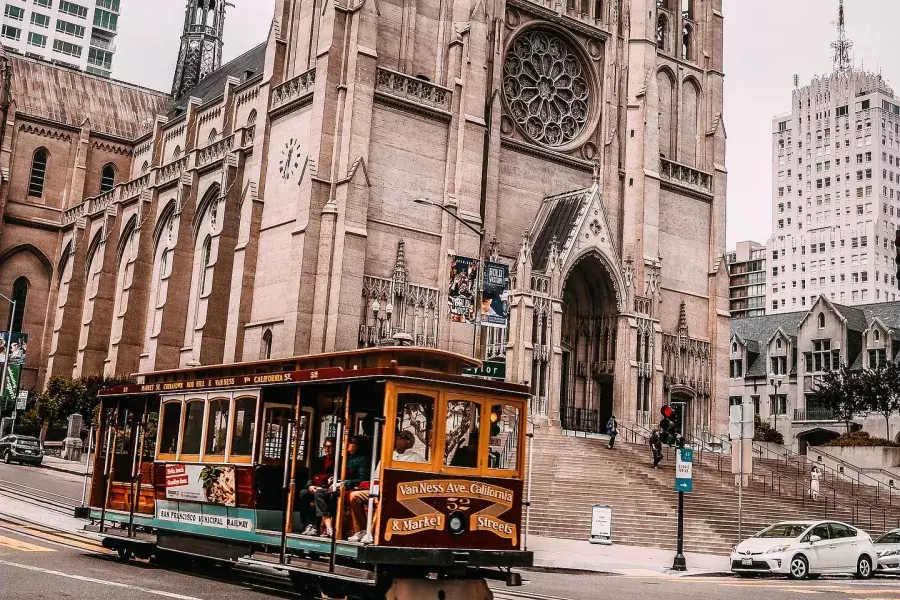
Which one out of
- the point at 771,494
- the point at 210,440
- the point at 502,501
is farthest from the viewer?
the point at 771,494

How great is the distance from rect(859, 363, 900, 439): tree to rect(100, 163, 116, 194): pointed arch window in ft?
161

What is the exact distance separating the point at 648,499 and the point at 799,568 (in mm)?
9268

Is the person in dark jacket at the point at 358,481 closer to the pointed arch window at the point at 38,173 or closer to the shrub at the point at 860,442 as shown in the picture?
the shrub at the point at 860,442

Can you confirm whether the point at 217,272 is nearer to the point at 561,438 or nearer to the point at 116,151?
the point at 561,438

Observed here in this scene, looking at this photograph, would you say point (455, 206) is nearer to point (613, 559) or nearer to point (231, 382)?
point (613, 559)

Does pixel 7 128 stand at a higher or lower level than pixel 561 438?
higher

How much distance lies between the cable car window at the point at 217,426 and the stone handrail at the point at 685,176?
117ft

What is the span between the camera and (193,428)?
16625mm

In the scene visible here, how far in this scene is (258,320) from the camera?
40.8 meters

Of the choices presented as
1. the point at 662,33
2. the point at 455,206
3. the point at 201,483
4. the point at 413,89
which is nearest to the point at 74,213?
the point at 413,89

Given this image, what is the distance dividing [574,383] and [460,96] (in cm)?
1385

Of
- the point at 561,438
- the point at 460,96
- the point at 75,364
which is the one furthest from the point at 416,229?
the point at 75,364


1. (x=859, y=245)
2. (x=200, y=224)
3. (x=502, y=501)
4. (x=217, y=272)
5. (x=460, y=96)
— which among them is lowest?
(x=502, y=501)

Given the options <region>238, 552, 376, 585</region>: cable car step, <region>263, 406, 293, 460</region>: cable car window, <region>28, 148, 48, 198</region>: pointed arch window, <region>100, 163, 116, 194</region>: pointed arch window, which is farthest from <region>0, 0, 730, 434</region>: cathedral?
<region>238, 552, 376, 585</region>: cable car step
